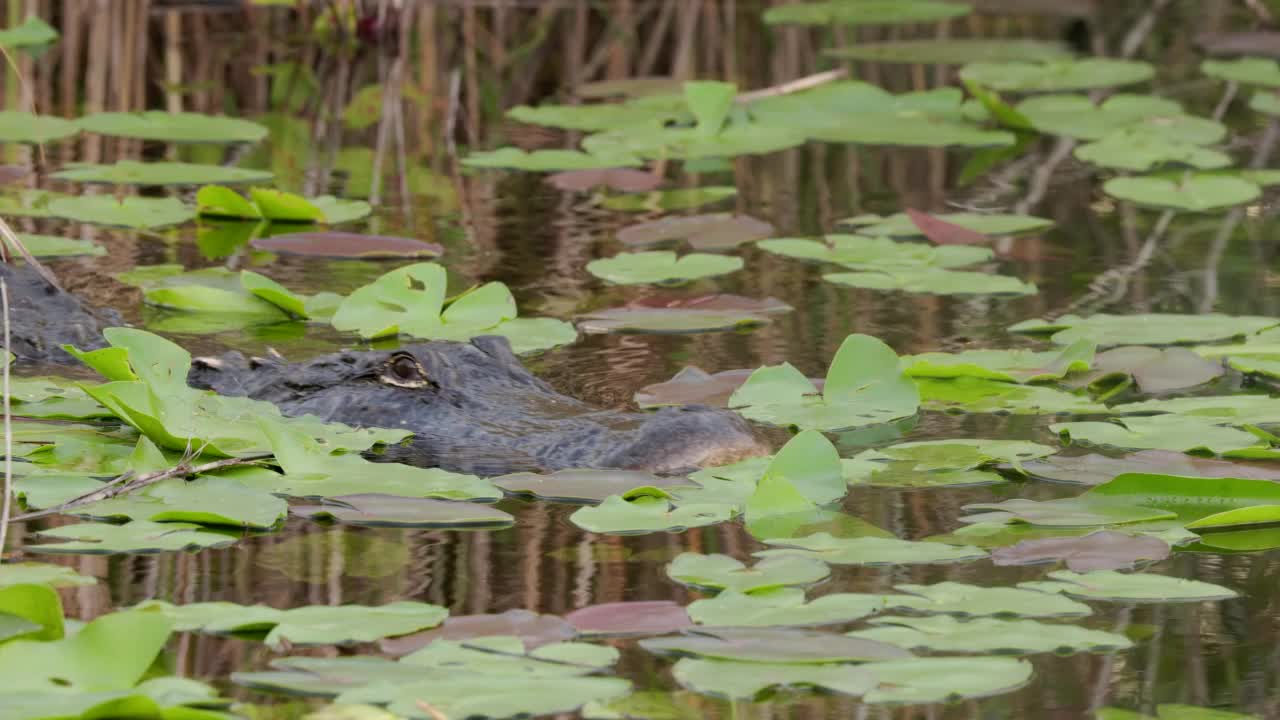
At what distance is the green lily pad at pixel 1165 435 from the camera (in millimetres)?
3756

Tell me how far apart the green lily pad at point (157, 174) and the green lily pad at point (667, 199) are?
110 centimetres

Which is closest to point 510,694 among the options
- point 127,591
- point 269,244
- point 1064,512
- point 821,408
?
point 127,591

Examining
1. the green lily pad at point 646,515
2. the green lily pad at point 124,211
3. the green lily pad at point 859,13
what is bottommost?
the green lily pad at point 646,515

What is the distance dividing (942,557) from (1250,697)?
1.92ft

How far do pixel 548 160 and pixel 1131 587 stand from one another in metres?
4.08

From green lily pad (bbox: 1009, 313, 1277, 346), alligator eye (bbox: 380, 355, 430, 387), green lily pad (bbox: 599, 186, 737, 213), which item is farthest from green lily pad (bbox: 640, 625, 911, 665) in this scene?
green lily pad (bbox: 599, 186, 737, 213)

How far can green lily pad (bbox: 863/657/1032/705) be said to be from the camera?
8.25 feet

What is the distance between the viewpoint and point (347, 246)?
559 centimetres

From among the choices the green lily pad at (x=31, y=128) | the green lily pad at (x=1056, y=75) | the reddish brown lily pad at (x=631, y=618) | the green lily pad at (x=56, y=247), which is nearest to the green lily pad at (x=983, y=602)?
the reddish brown lily pad at (x=631, y=618)

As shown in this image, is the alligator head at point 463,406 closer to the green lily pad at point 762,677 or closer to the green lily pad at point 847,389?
the green lily pad at point 847,389

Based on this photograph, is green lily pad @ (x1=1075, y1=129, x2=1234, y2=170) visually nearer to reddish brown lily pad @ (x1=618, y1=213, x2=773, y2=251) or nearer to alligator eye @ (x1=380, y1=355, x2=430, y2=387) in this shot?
reddish brown lily pad @ (x1=618, y1=213, x2=773, y2=251)

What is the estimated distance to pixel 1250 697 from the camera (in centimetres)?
265

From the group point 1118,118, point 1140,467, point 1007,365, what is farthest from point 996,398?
point 1118,118

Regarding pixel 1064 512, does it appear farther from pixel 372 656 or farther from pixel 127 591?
pixel 127 591
